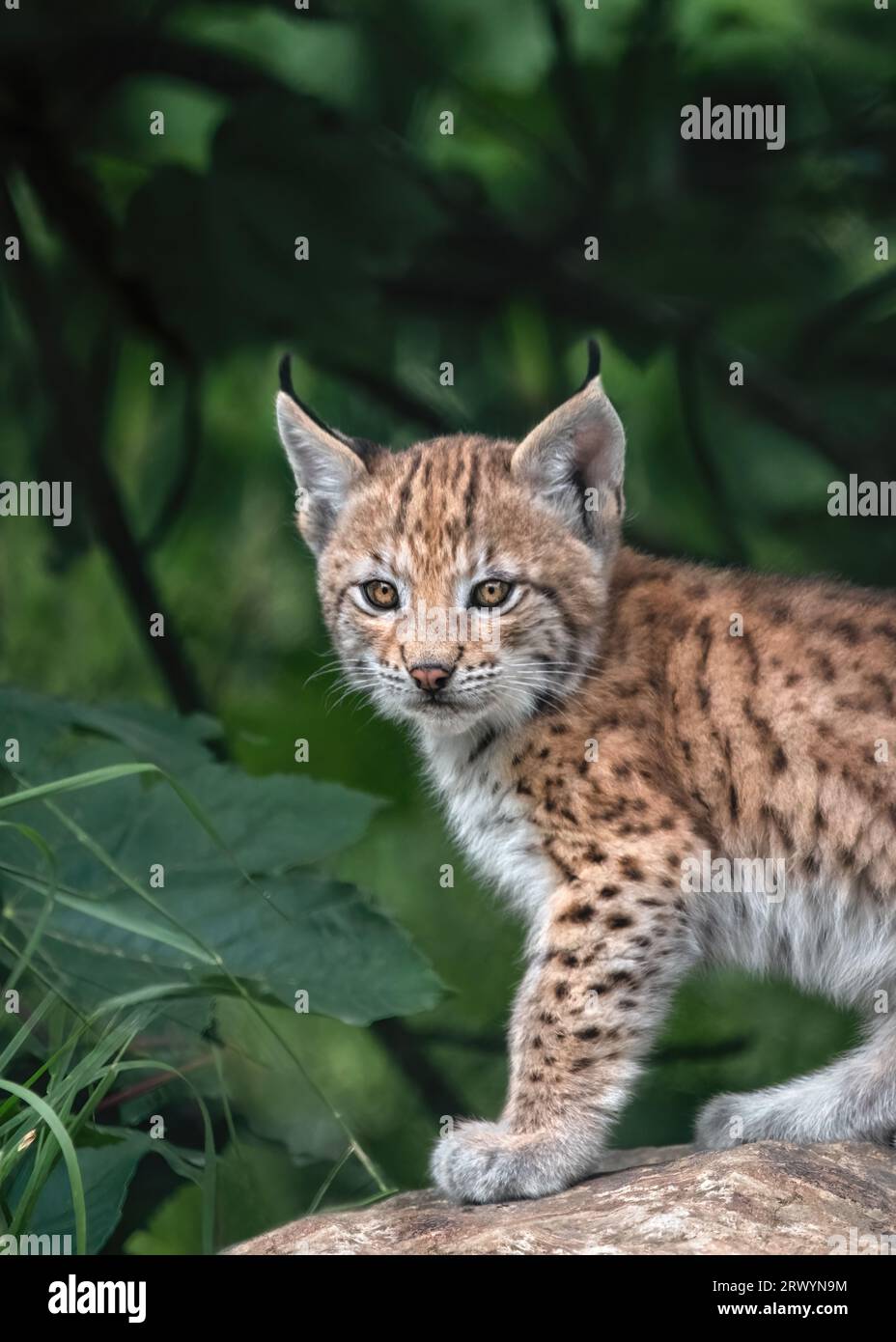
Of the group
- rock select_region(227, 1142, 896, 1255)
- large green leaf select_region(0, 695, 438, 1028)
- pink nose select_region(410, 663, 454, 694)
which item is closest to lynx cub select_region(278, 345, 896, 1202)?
pink nose select_region(410, 663, 454, 694)

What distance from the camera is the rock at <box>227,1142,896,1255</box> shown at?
11.5 feet

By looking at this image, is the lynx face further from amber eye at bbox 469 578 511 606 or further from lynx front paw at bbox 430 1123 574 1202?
lynx front paw at bbox 430 1123 574 1202

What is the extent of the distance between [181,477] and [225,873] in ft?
5.85

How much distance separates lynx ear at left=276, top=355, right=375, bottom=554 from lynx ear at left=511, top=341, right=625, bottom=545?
507 millimetres

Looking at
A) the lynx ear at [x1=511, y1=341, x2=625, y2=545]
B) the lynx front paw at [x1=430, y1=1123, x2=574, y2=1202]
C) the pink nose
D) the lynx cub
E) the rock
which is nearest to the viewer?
the rock

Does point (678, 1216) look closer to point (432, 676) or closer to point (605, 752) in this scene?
point (605, 752)

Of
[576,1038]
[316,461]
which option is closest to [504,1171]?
[576,1038]

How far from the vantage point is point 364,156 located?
18.5 feet

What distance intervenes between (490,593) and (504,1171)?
1464mm

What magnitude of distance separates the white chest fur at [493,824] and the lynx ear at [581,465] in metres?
0.67

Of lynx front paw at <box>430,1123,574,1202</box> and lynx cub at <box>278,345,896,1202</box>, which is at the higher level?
lynx cub at <box>278,345,896,1202</box>

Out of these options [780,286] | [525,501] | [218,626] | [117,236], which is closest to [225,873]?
[525,501]

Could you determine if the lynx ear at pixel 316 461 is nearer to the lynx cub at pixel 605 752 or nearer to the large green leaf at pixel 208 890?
the lynx cub at pixel 605 752

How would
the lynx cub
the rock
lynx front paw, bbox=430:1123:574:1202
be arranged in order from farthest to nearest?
the lynx cub → lynx front paw, bbox=430:1123:574:1202 → the rock
